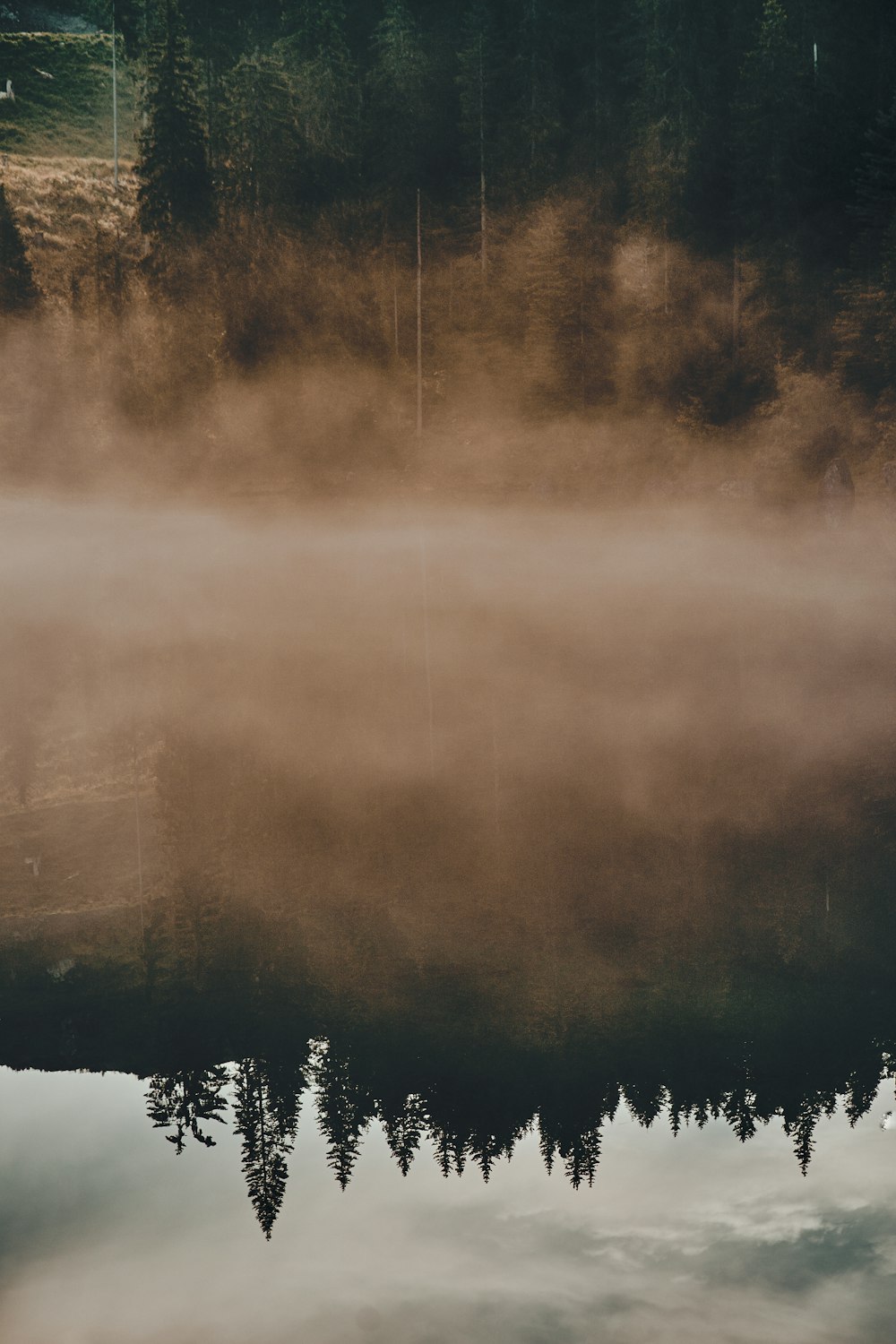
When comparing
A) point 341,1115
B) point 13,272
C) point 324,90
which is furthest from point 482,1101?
point 324,90

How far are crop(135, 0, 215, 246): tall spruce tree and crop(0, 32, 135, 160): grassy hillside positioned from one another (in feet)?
21.8

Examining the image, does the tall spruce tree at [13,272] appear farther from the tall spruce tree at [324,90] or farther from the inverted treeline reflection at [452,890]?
the inverted treeline reflection at [452,890]

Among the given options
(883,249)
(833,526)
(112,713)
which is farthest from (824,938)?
(883,249)

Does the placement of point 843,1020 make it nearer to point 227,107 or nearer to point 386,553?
point 386,553

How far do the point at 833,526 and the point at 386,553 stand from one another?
16760 millimetres

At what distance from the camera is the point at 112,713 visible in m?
11.9

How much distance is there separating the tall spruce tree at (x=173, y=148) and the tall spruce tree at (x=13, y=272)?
6.02 meters

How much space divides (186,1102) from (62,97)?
71274 mm

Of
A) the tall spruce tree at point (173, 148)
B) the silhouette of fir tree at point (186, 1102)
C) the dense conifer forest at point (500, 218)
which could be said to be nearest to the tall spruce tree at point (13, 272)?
the dense conifer forest at point (500, 218)

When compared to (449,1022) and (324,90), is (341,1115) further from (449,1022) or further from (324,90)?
(324,90)

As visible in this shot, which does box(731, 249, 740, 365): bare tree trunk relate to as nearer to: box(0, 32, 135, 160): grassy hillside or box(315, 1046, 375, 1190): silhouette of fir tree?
box(0, 32, 135, 160): grassy hillside

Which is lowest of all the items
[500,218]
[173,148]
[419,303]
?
[419,303]

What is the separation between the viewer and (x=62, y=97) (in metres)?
63.8

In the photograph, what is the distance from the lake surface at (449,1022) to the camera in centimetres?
336
